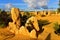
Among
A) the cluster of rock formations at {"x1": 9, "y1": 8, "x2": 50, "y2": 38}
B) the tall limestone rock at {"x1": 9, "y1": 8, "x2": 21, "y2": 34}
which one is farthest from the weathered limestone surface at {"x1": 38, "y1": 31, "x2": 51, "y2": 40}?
the tall limestone rock at {"x1": 9, "y1": 8, "x2": 21, "y2": 34}

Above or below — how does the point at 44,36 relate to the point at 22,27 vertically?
below

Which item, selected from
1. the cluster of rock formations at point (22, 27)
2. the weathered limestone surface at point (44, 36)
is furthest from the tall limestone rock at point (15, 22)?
the weathered limestone surface at point (44, 36)

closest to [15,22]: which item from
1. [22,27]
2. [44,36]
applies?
[22,27]

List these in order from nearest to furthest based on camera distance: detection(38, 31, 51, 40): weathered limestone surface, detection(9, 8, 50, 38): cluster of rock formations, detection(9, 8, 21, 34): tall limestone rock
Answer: detection(38, 31, 51, 40): weathered limestone surface
detection(9, 8, 50, 38): cluster of rock formations
detection(9, 8, 21, 34): tall limestone rock

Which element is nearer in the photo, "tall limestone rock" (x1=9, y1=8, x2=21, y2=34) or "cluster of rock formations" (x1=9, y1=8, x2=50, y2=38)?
"cluster of rock formations" (x1=9, y1=8, x2=50, y2=38)

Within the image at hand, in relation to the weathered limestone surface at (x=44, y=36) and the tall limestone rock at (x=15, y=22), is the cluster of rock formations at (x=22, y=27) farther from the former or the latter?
the weathered limestone surface at (x=44, y=36)

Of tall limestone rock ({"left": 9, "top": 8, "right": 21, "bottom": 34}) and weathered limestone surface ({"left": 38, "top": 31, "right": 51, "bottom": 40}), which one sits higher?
tall limestone rock ({"left": 9, "top": 8, "right": 21, "bottom": 34})

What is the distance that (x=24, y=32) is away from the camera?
21.1m

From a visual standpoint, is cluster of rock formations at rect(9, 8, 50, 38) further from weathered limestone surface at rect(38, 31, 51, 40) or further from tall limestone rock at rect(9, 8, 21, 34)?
weathered limestone surface at rect(38, 31, 51, 40)

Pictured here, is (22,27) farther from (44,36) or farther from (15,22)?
(15,22)

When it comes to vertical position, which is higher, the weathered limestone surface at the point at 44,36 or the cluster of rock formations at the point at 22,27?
the cluster of rock formations at the point at 22,27

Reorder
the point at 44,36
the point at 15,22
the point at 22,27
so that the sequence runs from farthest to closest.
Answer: the point at 15,22 < the point at 22,27 < the point at 44,36

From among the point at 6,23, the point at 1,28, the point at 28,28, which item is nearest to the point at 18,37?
the point at 28,28

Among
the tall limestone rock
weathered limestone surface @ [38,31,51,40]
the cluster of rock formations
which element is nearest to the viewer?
weathered limestone surface @ [38,31,51,40]
